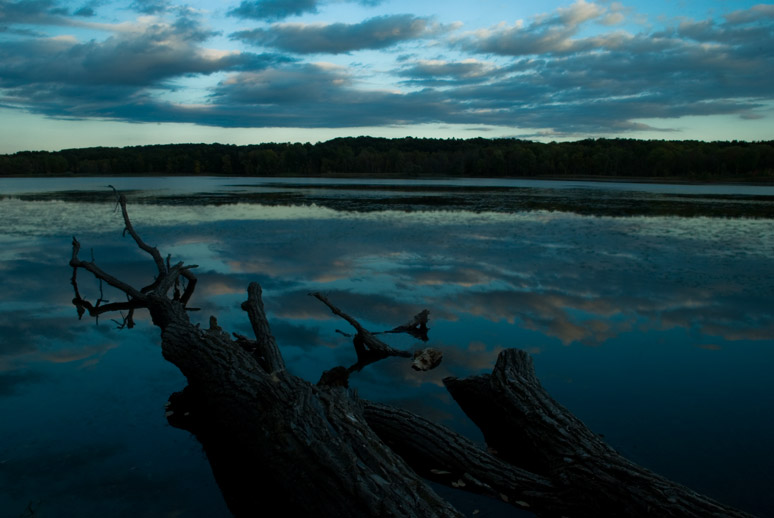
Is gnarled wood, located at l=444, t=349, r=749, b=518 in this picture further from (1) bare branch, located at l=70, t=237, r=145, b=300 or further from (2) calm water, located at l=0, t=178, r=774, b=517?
(1) bare branch, located at l=70, t=237, r=145, b=300

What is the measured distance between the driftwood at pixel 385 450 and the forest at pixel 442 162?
3711 inches

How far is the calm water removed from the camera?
453 cm

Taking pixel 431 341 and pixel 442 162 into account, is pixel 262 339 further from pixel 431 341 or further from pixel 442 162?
pixel 442 162

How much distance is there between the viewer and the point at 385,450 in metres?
3.99

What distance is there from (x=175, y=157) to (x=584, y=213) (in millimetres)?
115401

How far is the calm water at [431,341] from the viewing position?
4.53 m

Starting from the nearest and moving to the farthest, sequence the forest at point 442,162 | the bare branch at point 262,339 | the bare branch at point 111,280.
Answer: the bare branch at point 262,339 < the bare branch at point 111,280 < the forest at point 442,162

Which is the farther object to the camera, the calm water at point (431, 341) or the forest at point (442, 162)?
the forest at point (442, 162)

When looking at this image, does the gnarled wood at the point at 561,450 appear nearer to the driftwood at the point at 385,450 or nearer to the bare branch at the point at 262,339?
the driftwood at the point at 385,450

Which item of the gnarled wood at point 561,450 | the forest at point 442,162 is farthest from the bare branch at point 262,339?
the forest at point 442,162

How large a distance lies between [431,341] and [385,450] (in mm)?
3937

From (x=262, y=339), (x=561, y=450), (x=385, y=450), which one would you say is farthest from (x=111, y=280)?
(x=561, y=450)

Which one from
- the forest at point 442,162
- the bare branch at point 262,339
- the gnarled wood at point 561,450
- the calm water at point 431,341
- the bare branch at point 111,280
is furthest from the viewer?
the forest at point 442,162

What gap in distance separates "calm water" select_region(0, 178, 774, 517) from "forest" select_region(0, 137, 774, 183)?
8349 cm
